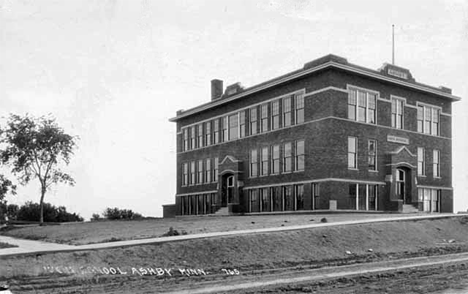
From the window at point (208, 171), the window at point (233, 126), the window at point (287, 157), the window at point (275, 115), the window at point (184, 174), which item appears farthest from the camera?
the window at point (184, 174)

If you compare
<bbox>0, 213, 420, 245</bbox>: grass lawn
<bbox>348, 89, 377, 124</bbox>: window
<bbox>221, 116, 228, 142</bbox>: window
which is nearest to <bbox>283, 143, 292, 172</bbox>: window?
<bbox>348, 89, 377, 124</bbox>: window

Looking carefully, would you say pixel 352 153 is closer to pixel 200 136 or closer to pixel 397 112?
pixel 397 112

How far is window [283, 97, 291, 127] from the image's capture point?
140ft

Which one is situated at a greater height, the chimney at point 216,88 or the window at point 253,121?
the chimney at point 216,88

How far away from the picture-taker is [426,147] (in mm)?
44281

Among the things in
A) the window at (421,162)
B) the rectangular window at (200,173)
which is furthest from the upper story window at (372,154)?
the rectangular window at (200,173)

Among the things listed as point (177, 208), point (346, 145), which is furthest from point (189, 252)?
point (177, 208)

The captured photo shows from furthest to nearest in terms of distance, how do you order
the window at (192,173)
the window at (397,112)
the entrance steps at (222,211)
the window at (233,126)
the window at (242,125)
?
1. the window at (192,173)
2. the window at (233,126)
3. the window at (242,125)
4. the entrance steps at (222,211)
5. the window at (397,112)

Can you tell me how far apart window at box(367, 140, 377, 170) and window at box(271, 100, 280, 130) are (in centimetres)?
711

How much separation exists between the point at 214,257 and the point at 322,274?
332 cm

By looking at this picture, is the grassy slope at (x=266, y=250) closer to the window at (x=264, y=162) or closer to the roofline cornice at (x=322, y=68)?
the roofline cornice at (x=322, y=68)

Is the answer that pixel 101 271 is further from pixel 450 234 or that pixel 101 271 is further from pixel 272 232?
pixel 450 234

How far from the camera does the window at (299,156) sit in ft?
133

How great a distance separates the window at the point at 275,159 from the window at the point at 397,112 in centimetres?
854
